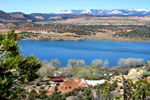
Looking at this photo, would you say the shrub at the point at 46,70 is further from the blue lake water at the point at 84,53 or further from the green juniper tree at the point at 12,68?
the green juniper tree at the point at 12,68

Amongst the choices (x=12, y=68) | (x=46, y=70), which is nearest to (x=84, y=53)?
(x=46, y=70)

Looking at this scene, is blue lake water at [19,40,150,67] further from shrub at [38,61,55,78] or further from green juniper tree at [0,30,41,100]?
green juniper tree at [0,30,41,100]

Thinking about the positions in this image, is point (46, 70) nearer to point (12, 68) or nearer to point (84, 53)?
point (12, 68)

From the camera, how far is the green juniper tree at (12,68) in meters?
4.08

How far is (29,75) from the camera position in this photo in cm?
454

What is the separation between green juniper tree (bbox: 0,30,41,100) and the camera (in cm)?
408

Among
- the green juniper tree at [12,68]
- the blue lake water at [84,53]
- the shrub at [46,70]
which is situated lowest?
the blue lake water at [84,53]

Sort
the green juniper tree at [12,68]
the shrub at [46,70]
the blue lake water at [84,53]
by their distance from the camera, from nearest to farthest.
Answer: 1. the green juniper tree at [12,68]
2. the shrub at [46,70]
3. the blue lake water at [84,53]

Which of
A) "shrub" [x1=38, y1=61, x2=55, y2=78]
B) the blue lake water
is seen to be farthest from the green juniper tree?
the blue lake water

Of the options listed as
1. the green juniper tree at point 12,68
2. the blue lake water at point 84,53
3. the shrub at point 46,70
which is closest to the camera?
the green juniper tree at point 12,68

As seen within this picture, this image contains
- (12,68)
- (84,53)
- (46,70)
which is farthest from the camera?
(84,53)

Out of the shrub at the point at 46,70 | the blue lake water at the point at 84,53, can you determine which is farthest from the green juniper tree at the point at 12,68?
the blue lake water at the point at 84,53

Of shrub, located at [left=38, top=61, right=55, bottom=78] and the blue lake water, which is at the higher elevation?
shrub, located at [left=38, top=61, right=55, bottom=78]

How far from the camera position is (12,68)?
4.13 meters
